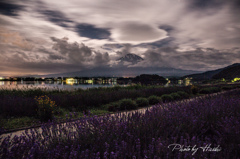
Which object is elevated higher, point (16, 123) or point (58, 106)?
point (58, 106)

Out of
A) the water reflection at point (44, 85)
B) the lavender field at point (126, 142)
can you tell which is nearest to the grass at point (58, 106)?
the lavender field at point (126, 142)

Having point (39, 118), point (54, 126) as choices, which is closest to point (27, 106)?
point (39, 118)

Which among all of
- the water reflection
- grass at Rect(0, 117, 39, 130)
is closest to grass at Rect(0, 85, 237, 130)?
grass at Rect(0, 117, 39, 130)

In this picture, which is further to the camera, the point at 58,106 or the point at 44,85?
the point at 44,85

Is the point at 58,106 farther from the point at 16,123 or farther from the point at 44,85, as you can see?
the point at 44,85

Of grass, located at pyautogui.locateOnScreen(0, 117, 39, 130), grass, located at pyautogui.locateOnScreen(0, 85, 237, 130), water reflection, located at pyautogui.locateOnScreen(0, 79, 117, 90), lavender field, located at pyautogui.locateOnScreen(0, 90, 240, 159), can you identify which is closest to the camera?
lavender field, located at pyautogui.locateOnScreen(0, 90, 240, 159)

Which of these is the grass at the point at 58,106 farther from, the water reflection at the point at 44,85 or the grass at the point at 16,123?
the water reflection at the point at 44,85

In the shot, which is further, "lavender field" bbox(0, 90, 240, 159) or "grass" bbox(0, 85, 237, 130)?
"grass" bbox(0, 85, 237, 130)

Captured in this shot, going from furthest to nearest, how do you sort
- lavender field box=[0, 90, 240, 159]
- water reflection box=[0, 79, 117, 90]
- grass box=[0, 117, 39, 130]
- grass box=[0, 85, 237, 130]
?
water reflection box=[0, 79, 117, 90], grass box=[0, 85, 237, 130], grass box=[0, 117, 39, 130], lavender field box=[0, 90, 240, 159]

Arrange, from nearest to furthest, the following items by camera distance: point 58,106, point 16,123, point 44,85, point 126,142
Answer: point 126,142, point 16,123, point 58,106, point 44,85

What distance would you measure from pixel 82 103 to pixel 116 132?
626 centimetres

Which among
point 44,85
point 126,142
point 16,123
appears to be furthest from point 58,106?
point 44,85

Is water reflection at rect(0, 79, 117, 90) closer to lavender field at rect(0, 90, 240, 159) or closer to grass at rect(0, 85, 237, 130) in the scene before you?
grass at rect(0, 85, 237, 130)

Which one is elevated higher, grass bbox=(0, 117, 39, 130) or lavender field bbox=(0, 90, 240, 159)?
lavender field bbox=(0, 90, 240, 159)
